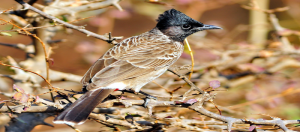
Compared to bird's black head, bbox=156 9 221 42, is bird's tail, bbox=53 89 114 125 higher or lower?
lower

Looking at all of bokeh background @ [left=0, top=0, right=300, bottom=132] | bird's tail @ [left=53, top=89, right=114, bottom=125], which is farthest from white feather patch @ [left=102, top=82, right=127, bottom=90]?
bokeh background @ [left=0, top=0, right=300, bottom=132]

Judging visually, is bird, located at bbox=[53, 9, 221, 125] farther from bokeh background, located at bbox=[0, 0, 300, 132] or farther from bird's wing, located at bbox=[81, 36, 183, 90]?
bokeh background, located at bbox=[0, 0, 300, 132]

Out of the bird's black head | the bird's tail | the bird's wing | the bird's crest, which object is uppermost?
the bird's crest

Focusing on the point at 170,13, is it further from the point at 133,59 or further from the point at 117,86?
the point at 117,86

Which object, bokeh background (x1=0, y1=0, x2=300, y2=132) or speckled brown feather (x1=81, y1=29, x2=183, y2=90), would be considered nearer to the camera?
speckled brown feather (x1=81, y1=29, x2=183, y2=90)

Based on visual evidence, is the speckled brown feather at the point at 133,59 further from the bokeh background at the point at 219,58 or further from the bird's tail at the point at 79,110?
the bokeh background at the point at 219,58

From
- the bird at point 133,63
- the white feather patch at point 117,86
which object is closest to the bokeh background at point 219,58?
the bird at point 133,63

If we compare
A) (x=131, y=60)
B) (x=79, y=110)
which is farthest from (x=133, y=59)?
(x=79, y=110)
